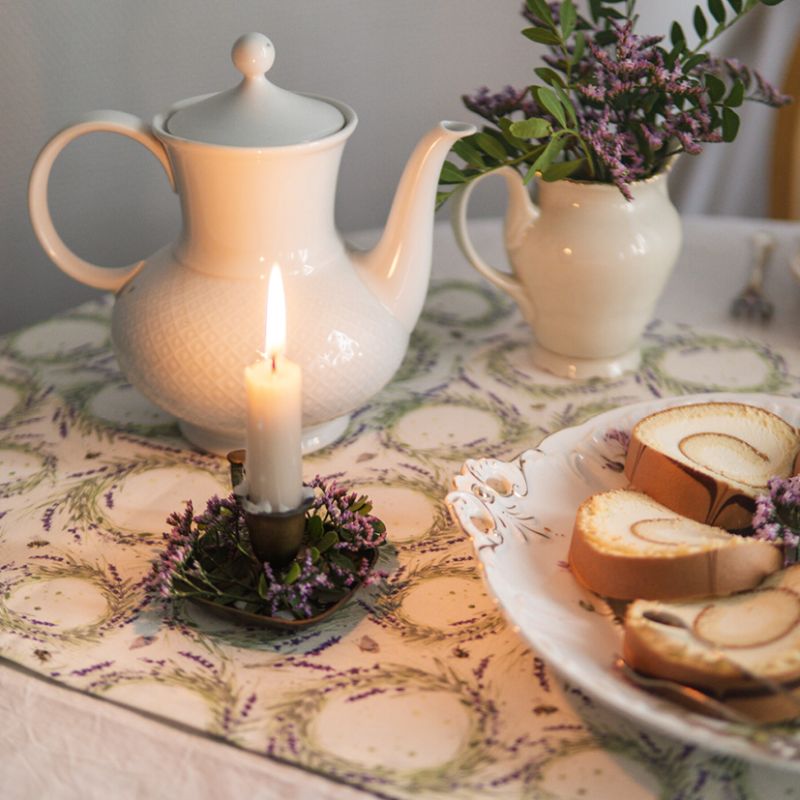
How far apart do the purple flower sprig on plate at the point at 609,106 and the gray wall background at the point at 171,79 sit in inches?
18.2

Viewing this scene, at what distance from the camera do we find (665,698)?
46 centimetres

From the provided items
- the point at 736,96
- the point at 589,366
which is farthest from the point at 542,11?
the point at 589,366

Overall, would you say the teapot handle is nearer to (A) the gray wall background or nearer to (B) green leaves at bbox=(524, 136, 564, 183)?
(B) green leaves at bbox=(524, 136, 564, 183)

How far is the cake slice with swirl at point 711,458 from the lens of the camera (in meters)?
0.60

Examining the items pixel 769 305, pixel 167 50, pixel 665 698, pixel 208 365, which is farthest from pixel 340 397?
pixel 167 50

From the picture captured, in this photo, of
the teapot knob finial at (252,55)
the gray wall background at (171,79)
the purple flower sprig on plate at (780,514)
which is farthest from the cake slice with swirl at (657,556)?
the gray wall background at (171,79)

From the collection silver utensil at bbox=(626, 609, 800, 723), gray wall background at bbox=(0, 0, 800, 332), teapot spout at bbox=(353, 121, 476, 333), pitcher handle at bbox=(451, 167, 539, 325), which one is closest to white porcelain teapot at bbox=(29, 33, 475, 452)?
teapot spout at bbox=(353, 121, 476, 333)

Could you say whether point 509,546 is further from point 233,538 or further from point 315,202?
point 315,202

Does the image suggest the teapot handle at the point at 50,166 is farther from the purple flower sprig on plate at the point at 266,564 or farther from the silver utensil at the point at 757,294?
the silver utensil at the point at 757,294

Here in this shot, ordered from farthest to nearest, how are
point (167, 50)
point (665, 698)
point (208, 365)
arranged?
point (167, 50) < point (208, 365) < point (665, 698)

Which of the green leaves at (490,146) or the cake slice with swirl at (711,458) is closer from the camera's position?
the cake slice with swirl at (711,458)

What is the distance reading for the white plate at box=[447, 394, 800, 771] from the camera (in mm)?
435

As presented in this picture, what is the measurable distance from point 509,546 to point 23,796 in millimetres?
273

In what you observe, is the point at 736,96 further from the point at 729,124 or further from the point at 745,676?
the point at 745,676
